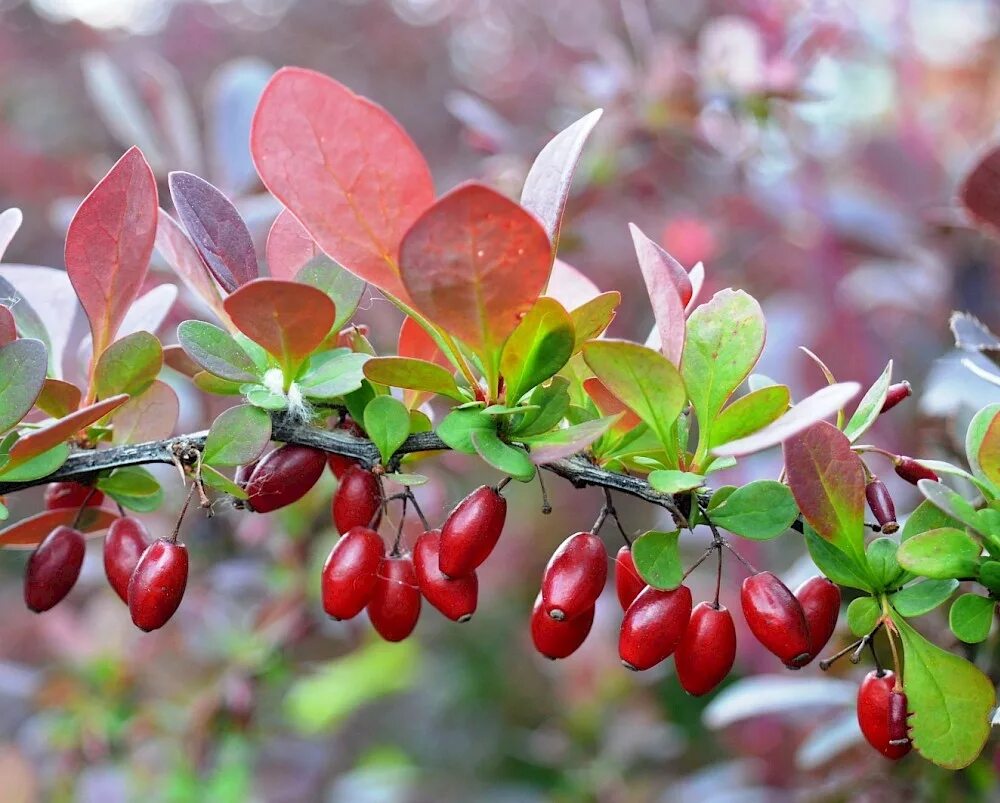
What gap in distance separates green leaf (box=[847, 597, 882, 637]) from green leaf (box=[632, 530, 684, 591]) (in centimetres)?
12

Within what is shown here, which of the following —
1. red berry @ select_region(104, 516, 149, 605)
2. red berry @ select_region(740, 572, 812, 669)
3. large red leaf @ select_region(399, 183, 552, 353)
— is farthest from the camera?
red berry @ select_region(104, 516, 149, 605)

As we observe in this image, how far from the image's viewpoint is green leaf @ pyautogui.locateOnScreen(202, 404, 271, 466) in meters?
0.64

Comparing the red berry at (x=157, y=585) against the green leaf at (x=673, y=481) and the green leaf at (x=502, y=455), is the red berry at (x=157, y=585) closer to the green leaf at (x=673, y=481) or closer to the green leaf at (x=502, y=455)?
the green leaf at (x=502, y=455)

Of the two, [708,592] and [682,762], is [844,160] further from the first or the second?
[682,762]

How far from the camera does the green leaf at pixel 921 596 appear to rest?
0.63 m

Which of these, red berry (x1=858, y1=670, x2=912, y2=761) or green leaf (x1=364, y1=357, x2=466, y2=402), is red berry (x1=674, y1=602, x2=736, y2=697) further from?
green leaf (x1=364, y1=357, x2=466, y2=402)

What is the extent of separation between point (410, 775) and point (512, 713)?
58 cm

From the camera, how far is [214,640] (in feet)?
5.35

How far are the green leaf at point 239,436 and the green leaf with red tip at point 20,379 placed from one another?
0.12m

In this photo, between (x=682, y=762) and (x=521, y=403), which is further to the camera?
(x=682, y=762)

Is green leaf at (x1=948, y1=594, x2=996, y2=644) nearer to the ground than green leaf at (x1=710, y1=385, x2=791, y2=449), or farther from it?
nearer to the ground

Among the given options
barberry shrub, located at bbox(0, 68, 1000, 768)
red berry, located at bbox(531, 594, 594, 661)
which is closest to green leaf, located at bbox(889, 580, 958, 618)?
barberry shrub, located at bbox(0, 68, 1000, 768)

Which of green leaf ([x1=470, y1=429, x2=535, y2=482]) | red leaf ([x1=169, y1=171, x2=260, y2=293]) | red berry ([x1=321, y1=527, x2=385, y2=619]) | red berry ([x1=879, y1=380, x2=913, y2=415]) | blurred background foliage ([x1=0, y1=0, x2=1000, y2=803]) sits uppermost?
red leaf ([x1=169, y1=171, x2=260, y2=293])

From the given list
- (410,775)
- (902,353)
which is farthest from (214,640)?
(902,353)
